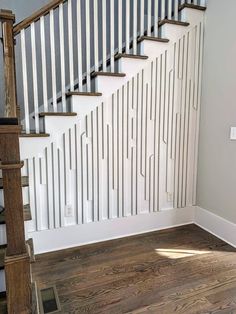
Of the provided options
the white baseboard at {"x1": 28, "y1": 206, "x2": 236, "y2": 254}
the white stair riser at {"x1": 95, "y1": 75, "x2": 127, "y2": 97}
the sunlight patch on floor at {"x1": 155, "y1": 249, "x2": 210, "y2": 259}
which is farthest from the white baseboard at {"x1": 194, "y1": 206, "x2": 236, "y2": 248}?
the white stair riser at {"x1": 95, "y1": 75, "x2": 127, "y2": 97}

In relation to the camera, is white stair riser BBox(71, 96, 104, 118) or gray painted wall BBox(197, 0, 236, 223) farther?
gray painted wall BBox(197, 0, 236, 223)

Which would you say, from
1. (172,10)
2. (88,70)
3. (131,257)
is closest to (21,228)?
(131,257)

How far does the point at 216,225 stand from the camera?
2.87 metres

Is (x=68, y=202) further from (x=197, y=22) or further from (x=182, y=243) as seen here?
(x=197, y=22)

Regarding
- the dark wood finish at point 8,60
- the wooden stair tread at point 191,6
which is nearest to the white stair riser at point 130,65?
the wooden stair tread at point 191,6

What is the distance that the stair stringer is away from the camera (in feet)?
8.37

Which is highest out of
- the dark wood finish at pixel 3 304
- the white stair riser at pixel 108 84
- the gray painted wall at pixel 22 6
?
the gray painted wall at pixel 22 6

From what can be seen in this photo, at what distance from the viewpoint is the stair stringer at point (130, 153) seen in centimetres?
255

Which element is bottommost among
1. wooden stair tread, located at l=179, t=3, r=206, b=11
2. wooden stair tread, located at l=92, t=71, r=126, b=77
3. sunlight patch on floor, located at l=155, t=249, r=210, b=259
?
sunlight patch on floor, located at l=155, t=249, r=210, b=259

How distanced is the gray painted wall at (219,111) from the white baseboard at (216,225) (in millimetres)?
60

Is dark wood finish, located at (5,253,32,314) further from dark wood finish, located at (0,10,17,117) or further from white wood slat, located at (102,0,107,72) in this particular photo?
white wood slat, located at (102,0,107,72)

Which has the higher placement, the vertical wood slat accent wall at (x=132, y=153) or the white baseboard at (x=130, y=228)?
the vertical wood slat accent wall at (x=132, y=153)

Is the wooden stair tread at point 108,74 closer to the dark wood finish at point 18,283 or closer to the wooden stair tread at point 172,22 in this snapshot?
the wooden stair tread at point 172,22

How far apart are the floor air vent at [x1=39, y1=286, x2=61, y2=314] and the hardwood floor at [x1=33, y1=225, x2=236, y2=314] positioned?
4cm
